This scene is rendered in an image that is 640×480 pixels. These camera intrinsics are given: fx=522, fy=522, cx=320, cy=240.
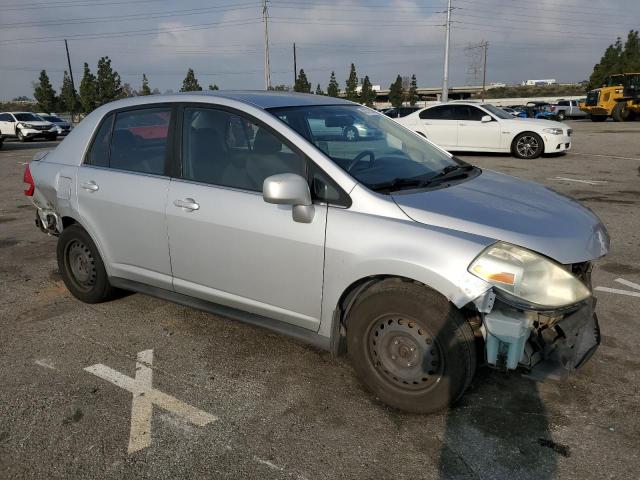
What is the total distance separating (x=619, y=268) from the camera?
511 cm

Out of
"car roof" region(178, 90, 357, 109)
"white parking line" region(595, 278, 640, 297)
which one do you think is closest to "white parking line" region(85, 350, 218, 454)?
"car roof" region(178, 90, 357, 109)

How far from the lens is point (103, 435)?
2691 millimetres

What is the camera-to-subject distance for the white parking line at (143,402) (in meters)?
2.70

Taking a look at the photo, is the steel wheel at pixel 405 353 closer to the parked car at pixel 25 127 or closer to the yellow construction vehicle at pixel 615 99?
the parked car at pixel 25 127

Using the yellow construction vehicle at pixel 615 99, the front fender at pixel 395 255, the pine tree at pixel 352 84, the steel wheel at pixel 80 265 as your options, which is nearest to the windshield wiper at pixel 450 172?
the front fender at pixel 395 255

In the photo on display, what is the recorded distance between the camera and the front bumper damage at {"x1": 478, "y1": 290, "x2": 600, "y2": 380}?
2463 millimetres

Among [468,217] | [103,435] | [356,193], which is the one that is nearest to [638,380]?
[468,217]

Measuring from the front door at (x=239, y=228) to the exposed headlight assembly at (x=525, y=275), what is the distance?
89 cm

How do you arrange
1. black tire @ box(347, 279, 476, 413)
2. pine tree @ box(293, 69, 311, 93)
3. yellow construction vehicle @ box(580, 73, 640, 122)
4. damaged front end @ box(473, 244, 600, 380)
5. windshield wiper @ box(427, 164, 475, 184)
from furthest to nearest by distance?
pine tree @ box(293, 69, 311, 93) < yellow construction vehicle @ box(580, 73, 640, 122) < windshield wiper @ box(427, 164, 475, 184) < black tire @ box(347, 279, 476, 413) < damaged front end @ box(473, 244, 600, 380)

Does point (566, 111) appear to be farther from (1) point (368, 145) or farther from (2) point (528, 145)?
(1) point (368, 145)

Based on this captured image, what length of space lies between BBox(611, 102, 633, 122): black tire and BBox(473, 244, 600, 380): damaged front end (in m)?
33.2

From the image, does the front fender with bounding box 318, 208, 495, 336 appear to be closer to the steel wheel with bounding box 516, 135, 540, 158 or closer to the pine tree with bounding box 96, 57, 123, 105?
the steel wheel with bounding box 516, 135, 540, 158

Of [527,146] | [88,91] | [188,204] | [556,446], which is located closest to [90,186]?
[188,204]

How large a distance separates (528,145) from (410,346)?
12362 millimetres
